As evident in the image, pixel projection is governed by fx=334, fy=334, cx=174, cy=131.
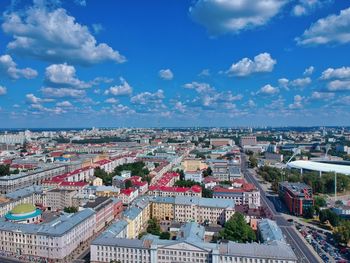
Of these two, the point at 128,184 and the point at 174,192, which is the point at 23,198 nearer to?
the point at 128,184

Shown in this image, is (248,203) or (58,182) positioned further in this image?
(58,182)

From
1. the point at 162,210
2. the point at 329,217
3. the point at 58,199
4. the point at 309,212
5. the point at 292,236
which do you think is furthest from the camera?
the point at 58,199

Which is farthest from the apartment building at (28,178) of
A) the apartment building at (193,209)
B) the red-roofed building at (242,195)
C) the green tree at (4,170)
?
the red-roofed building at (242,195)

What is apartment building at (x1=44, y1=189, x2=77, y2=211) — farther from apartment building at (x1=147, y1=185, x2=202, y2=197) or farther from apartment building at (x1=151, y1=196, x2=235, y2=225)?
apartment building at (x1=151, y1=196, x2=235, y2=225)

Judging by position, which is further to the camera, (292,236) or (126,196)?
(126,196)

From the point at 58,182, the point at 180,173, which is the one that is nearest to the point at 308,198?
the point at 180,173

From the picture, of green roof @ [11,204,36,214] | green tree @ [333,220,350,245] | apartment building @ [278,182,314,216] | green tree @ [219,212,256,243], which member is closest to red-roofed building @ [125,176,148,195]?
green roof @ [11,204,36,214]

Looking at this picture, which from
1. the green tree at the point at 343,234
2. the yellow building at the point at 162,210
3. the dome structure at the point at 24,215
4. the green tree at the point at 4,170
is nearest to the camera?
the green tree at the point at 343,234

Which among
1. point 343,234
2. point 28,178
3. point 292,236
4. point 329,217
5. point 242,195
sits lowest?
point 292,236

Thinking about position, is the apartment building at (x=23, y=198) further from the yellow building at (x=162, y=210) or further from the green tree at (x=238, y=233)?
the green tree at (x=238, y=233)

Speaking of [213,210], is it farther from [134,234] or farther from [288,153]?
[288,153]

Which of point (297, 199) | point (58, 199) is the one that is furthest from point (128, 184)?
point (297, 199)
